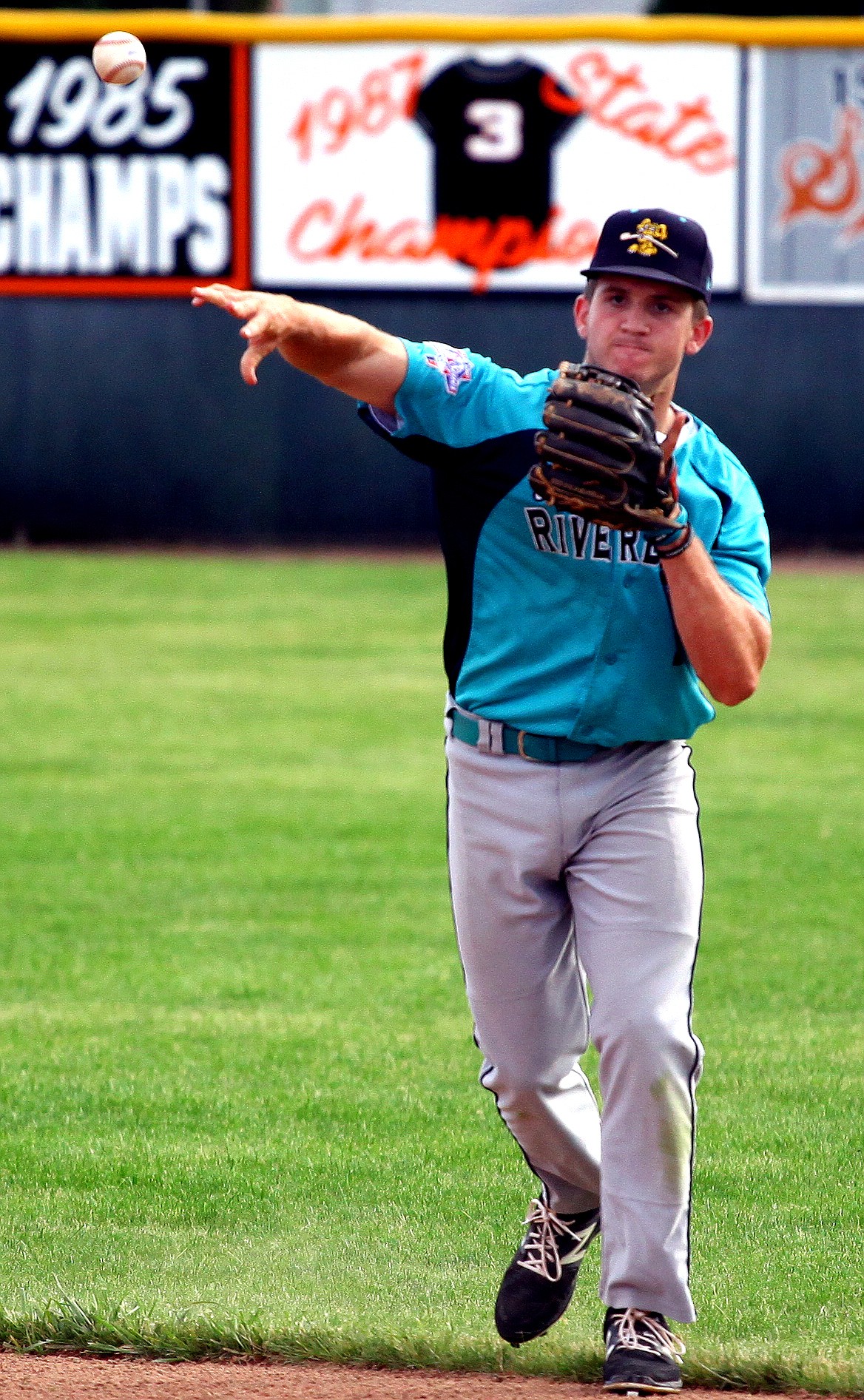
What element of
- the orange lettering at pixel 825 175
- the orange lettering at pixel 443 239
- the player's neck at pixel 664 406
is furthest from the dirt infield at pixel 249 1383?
the orange lettering at pixel 825 175

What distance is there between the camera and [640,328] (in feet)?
10.8

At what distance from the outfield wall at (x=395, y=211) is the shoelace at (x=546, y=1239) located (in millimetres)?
14301

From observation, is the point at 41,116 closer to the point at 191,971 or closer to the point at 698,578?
the point at 191,971

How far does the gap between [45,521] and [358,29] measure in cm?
530

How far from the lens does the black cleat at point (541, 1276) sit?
353 centimetres

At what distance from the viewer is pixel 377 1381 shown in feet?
11.2

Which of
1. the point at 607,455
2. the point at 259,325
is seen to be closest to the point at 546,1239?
the point at 607,455

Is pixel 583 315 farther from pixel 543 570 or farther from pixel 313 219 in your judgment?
pixel 313 219

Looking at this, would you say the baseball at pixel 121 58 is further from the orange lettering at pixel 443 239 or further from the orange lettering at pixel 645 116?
the orange lettering at pixel 645 116

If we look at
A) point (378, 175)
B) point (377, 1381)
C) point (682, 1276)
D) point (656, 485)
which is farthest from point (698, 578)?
point (378, 175)

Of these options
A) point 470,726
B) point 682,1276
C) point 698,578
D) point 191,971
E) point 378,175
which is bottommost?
point 191,971

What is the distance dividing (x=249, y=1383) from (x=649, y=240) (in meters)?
2.04

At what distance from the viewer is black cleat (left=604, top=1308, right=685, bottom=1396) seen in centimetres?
324

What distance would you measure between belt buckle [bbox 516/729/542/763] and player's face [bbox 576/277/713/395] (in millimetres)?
611
